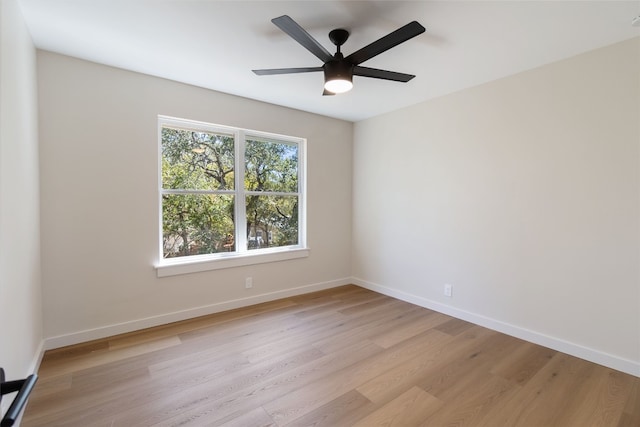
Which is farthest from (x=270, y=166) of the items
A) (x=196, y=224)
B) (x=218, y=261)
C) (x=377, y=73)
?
(x=377, y=73)

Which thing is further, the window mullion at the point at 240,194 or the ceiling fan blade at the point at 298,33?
the window mullion at the point at 240,194

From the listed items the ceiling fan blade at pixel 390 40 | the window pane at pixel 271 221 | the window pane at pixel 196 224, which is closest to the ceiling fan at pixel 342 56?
the ceiling fan blade at pixel 390 40

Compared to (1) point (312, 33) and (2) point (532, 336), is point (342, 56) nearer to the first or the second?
(1) point (312, 33)

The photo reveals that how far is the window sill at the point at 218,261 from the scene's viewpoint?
303 centimetres

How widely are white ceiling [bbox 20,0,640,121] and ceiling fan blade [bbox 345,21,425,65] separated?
0.84 ft

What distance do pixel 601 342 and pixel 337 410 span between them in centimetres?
220

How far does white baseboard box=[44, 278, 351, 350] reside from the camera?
2.55 meters

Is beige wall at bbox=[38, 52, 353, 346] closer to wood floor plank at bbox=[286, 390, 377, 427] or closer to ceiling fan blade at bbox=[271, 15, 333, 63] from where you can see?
ceiling fan blade at bbox=[271, 15, 333, 63]

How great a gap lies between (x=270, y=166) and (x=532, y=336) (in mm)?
3306

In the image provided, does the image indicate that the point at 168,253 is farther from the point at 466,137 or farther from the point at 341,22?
the point at 466,137

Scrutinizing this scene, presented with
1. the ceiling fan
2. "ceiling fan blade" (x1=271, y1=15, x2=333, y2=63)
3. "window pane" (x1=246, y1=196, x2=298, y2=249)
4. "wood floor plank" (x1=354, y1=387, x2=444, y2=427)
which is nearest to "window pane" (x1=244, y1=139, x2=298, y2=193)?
"window pane" (x1=246, y1=196, x2=298, y2=249)

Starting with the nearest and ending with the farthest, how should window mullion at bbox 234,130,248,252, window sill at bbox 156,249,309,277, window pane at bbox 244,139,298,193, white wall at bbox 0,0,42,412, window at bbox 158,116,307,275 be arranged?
white wall at bbox 0,0,42,412 → window sill at bbox 156,249,309,277 → window at bbox 158,116,307,275 → window mullion at bbox 234,130,248,252 → window pane at bbox 244,139,298,193

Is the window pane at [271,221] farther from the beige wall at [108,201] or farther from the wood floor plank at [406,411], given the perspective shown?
the wood floor plank at [406,411]

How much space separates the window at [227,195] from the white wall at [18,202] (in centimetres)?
96
